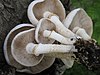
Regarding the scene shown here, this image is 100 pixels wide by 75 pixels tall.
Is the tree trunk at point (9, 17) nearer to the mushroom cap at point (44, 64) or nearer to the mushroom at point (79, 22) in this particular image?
the mushroom cap at point (44, 64)

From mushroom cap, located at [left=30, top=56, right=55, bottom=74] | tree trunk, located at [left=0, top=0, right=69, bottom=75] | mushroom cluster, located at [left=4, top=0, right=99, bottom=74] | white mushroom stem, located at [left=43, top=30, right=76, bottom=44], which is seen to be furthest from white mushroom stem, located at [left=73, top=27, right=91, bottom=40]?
tree trunk, located at [left=0, top=0, right=69, bottom=75]


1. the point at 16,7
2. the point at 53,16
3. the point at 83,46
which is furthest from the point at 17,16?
the point at 83,46

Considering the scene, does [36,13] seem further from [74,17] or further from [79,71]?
[79,71]

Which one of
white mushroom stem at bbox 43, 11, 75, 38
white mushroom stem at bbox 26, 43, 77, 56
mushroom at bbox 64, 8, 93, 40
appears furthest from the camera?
mushroom at bbox 64, 8, 93, 40

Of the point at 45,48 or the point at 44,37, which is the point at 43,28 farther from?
the point at 45,48

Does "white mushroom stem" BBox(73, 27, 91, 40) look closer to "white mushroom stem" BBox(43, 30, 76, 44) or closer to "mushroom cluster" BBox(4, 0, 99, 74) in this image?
"mushroom cluster" BBox(4, 0, 99, 74)

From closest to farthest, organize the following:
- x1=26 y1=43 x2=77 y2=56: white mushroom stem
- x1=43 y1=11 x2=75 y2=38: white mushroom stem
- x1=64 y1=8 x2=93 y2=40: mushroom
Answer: x1=26 y1=43 x2=77 y2=56: white mushroom stem
x1=43 y1=11 x2=75 y2=38: white mushroom stem
x1=64 y1=8 x2=93 y2=40: mushroom

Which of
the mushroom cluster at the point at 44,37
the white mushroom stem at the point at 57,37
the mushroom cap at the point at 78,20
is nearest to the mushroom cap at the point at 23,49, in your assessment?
the mushroom cluster at the point at 44,37
